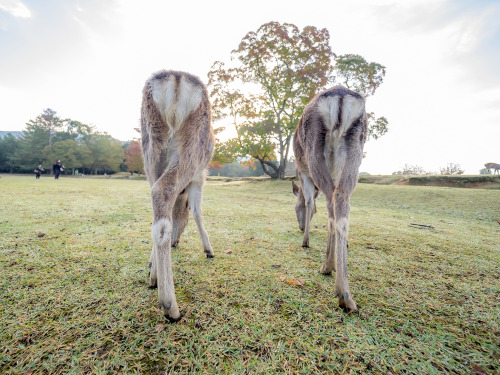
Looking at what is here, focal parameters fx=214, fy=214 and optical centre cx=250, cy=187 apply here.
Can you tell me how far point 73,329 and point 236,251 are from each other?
6.68ft

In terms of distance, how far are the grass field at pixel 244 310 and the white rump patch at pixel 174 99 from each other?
1.73m

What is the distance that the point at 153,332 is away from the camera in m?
1.59

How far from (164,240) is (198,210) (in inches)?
50.5

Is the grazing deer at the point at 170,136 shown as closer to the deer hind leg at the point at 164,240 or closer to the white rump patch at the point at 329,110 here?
the deer hind leg at the point at 164,240

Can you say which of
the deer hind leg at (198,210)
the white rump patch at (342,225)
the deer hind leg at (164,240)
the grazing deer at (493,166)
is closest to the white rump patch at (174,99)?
the deer hind leg at (164,240)

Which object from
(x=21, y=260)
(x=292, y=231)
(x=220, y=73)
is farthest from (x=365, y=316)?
(x=220, y=73)

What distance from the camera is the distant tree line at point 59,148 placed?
46969mm

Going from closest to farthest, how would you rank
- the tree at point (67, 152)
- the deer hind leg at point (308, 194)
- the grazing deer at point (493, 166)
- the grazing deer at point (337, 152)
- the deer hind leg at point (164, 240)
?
the deer hind leg at point (164, 240) → the grazing deer at point (337, 152) → the deer hind leg at point (308, 194) → the grazing deer at point (493, 166) → the tree at point (67, 152)

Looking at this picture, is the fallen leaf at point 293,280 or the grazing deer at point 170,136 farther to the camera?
the fallen leaf at point 293,280

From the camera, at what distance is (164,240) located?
185cm

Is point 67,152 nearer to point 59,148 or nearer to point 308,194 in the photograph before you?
point 59,148

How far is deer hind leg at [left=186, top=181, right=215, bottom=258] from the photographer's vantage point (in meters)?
3.09

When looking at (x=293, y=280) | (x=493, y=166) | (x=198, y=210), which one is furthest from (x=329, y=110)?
(x=493, y=166)

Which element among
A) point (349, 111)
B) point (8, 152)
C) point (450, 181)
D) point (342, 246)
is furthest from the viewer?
point (8, 152)
